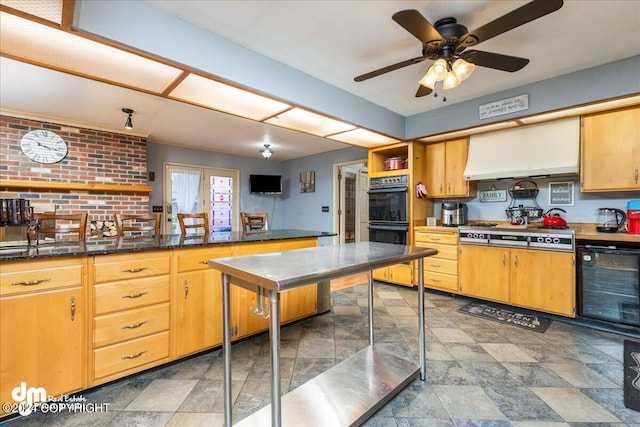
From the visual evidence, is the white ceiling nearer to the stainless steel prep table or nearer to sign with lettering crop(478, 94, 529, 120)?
sign with lettering crop(478, 94, 529, 120)

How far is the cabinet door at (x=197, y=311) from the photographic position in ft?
6.82

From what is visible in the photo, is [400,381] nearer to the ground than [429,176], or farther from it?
nearer to the ground

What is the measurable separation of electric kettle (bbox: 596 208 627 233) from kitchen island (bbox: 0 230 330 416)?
11.7 feet

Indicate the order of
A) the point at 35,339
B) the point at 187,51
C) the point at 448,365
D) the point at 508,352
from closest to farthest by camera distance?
the point at 35,339 < the point at 187,51 < the point at 448,365 < the point at 508,352

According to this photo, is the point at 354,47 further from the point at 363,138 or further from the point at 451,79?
the point at 363,138

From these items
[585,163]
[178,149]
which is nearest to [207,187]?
[178,149]

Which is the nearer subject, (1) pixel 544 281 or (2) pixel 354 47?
(2) pixel 354 47

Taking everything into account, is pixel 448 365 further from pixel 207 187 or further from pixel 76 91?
pixel 207 187

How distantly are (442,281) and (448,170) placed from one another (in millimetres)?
1571

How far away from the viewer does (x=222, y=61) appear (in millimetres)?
2129

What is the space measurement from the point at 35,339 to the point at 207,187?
4.55m

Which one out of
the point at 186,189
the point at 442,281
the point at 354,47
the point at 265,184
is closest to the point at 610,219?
the point at 442,281

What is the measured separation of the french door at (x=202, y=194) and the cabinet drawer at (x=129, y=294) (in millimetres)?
3751

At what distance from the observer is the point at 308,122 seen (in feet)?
10.5
